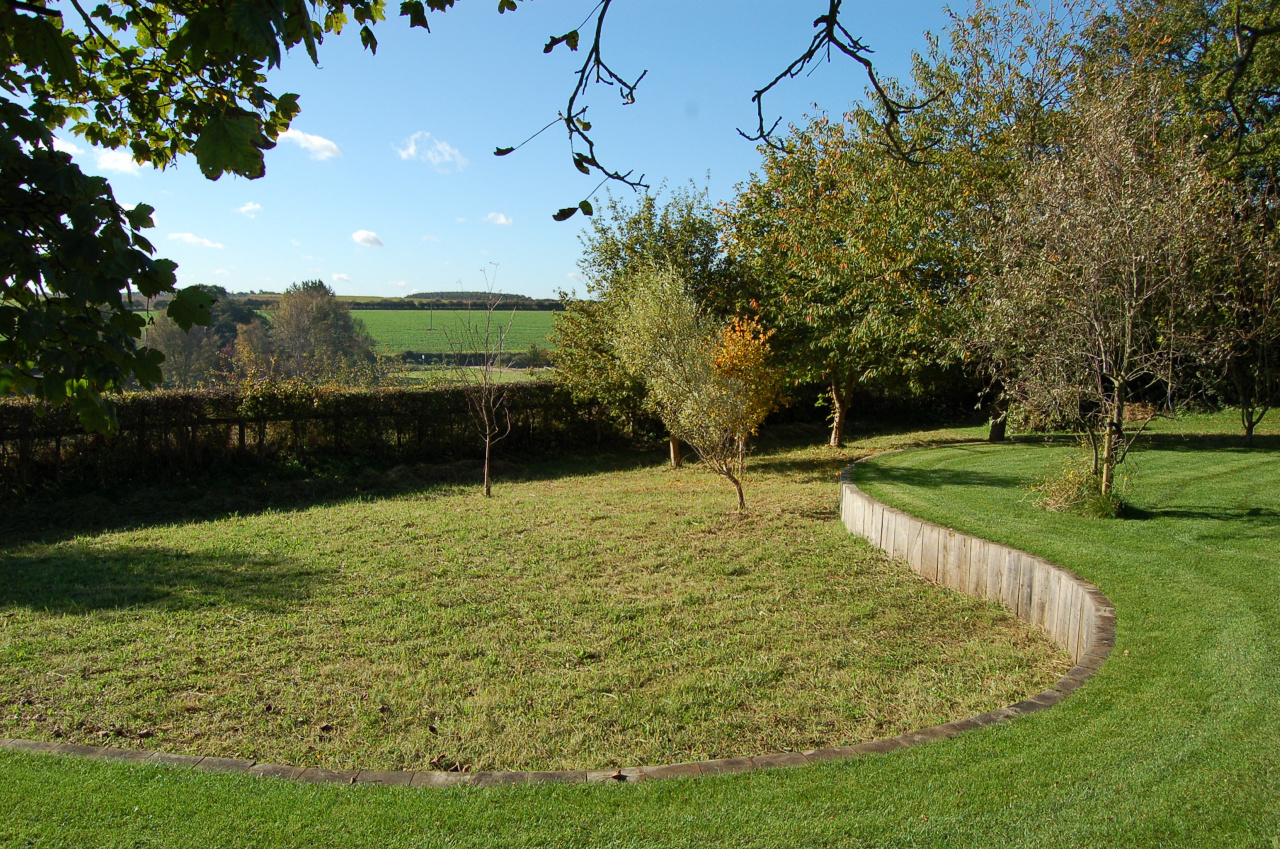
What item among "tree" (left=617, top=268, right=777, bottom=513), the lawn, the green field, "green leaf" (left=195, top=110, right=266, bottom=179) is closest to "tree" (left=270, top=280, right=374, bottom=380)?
the green field

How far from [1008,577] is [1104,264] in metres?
3.26

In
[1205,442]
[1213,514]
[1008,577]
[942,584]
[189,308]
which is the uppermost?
[189,308]

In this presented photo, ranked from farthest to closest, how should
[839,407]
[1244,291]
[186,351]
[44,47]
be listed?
[186,351] → [839,407] → [1244,291] → [44,47]

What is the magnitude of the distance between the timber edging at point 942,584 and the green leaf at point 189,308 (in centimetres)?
223

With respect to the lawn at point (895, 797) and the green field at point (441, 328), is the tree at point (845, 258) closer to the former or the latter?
the green field at point (441, 328)

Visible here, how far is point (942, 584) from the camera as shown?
7.42 m

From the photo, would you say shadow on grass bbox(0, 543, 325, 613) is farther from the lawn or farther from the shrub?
the shrub

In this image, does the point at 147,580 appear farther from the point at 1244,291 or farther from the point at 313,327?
the point at 313,327

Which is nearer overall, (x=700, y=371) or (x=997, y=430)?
(x=700, y=371)

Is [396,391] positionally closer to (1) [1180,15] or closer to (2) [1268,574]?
(2) [1268,574]

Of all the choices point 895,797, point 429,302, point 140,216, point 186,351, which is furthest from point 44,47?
point 429,302

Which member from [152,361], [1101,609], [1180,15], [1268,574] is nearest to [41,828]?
[152,361]

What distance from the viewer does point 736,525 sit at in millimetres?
9984

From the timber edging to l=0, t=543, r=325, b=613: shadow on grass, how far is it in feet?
9.91
